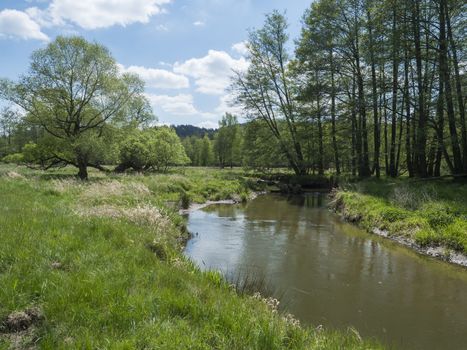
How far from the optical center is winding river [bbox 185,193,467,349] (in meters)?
7.20

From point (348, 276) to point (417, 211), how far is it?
622 cm

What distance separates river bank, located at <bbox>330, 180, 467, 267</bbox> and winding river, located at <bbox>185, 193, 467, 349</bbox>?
0.60 m

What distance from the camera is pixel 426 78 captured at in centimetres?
2155

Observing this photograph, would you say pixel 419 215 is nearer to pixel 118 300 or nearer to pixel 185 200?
pixel 118 300

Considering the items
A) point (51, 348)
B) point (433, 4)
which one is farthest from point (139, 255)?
point (433, 4)

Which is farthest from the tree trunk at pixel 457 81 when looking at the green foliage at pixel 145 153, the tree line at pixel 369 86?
the green foliage at pixel 145 153

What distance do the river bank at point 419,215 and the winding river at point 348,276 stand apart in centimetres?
60

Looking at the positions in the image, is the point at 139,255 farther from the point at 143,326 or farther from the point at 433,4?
the point at 433,4

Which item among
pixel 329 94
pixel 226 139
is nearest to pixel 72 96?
pixel 329 94

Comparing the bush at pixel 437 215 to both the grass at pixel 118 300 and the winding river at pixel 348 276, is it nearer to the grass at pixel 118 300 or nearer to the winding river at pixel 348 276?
the winding river at pixel 348 276

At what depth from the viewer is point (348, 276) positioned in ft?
33.5

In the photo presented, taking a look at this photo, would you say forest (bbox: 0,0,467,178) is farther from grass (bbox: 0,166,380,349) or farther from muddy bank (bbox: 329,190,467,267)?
grass (bbox: 0,166,380,349)

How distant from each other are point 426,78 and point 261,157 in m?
23.8

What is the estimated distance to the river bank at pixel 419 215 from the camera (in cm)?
1196
